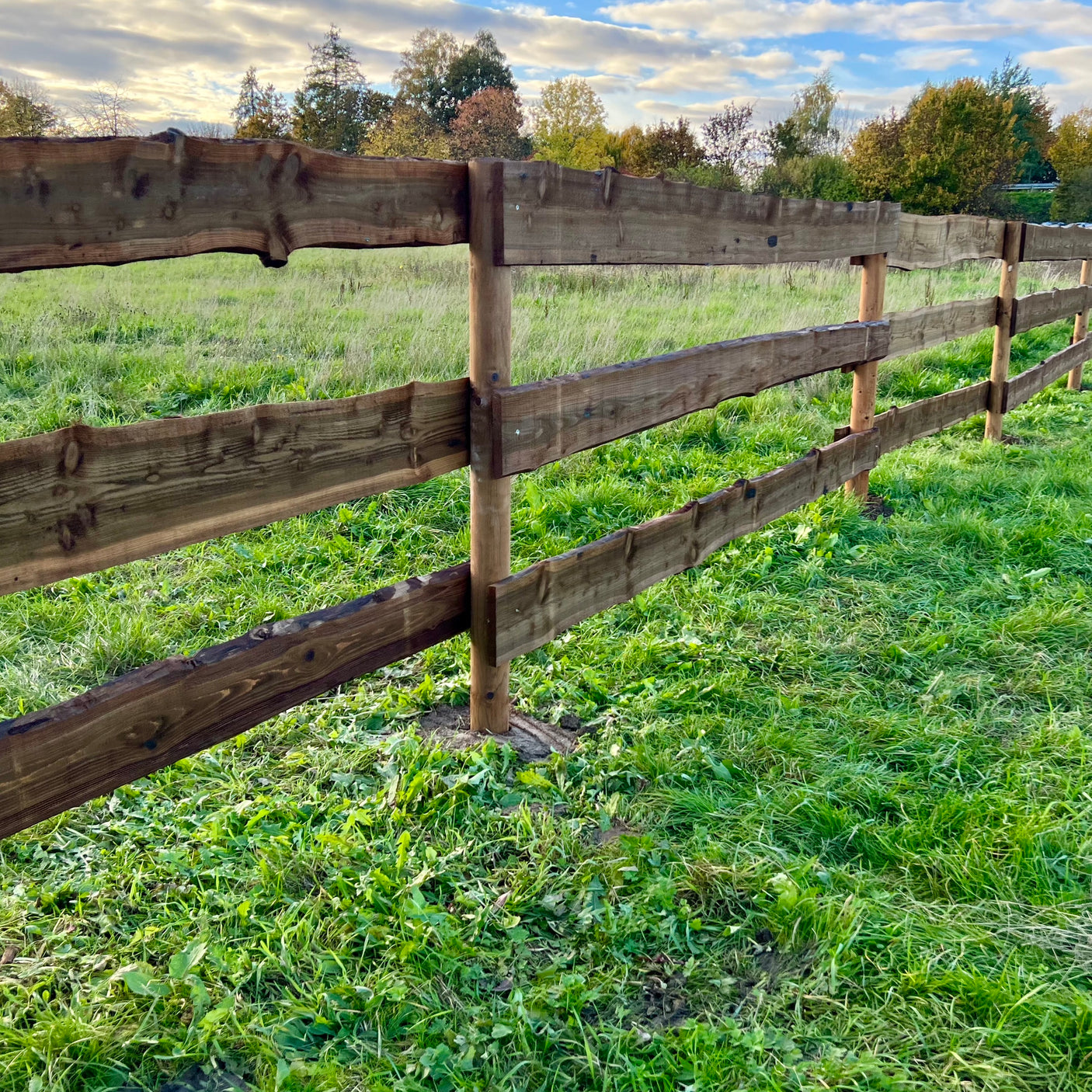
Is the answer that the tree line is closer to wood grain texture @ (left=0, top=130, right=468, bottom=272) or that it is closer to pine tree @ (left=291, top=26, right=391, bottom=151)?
pine tree @ (left=291, top=26, right=391, bottom=151)

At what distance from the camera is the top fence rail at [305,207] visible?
1895 mm

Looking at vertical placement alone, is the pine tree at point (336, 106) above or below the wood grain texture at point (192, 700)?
above

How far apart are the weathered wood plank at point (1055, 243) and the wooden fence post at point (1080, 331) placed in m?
0.66

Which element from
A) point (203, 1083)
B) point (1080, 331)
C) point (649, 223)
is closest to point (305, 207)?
point (649, 223)

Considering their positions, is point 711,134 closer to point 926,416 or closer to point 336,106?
point 336,106

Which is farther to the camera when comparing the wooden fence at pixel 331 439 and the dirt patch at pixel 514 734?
the dirt patch at pixel 514 734

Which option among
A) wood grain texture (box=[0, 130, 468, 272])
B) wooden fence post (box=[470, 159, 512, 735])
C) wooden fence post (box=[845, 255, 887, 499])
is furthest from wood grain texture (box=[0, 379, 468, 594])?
wooden fence post (box=[845, 255, 887, 499])

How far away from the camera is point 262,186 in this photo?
2.22 metres

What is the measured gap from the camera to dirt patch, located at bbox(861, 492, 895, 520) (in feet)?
18.7

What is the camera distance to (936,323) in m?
6.30

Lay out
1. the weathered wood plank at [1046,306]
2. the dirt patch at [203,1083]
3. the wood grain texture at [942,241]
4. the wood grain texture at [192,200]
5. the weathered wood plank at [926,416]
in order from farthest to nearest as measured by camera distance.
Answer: the weathered wood plank at [1046,306] < the weathered wood plank at [926,416] < the wood grain texture at [942,241] < the dirt patch at [203,1083] < the wood grain texture at [192,200]

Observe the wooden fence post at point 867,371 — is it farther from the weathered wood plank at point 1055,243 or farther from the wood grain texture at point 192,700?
the wood grain texture at point 192,700

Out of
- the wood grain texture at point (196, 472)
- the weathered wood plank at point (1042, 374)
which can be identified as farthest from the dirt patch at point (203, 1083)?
the weathered wood plank at point (1042, 374)

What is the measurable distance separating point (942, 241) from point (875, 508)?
1966 mm
